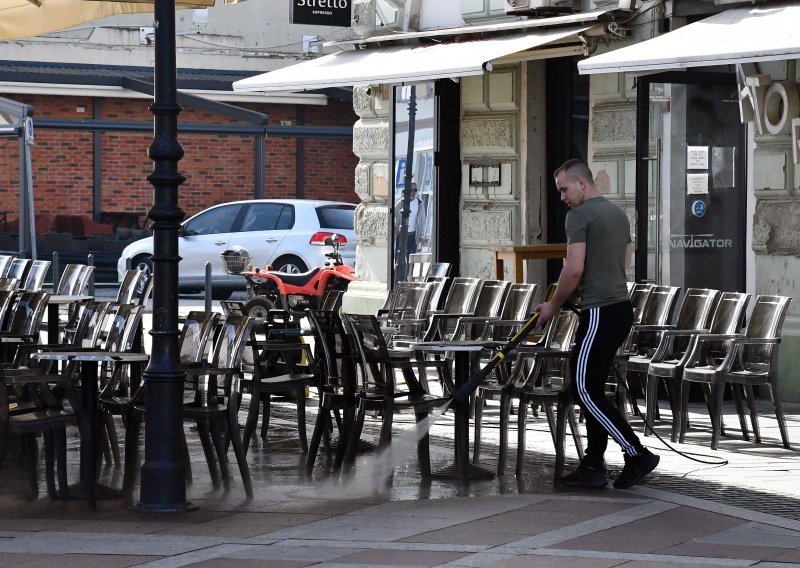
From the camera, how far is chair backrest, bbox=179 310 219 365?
337 inches

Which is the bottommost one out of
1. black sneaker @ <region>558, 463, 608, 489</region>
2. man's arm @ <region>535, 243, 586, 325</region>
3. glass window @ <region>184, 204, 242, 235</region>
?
black sneaker @ <region>558, 463, 608, 489</region>

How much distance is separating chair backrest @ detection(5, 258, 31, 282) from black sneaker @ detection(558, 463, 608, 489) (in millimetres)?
7240

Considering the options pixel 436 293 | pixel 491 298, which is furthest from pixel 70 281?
pixel 491 298

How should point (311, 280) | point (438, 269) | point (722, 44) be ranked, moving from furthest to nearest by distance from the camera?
1. point (311, 280)
2. point (438, 269)
3. point (722, 44)

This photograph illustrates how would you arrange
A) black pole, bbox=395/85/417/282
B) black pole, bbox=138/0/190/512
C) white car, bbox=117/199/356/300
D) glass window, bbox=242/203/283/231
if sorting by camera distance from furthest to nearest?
glass window, bbox=242/203/283/231
white car, bbox=117/199/356/300
black pole, bbox=395/85/417/282
black pole, bbox=138/0/190/512

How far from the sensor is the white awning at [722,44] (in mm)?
10414

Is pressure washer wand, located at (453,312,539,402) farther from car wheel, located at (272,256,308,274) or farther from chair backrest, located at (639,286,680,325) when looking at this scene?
car wheel, located at (272,256,308,274)

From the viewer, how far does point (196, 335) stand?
340 inches

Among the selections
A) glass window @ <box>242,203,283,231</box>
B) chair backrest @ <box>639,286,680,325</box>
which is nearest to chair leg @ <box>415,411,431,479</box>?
chair backrest @ <box>639,286,680,325</box>

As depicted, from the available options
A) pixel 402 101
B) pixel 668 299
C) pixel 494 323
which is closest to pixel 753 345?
pixel 668 299

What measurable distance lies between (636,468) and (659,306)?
305 centimetres

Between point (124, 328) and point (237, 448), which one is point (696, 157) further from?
point (237, 448)

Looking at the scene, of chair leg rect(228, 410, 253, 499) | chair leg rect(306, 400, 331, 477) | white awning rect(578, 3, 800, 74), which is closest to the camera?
chair leg rect(228, 410, 253, 499)

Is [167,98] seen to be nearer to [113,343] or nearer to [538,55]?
[113,343]
